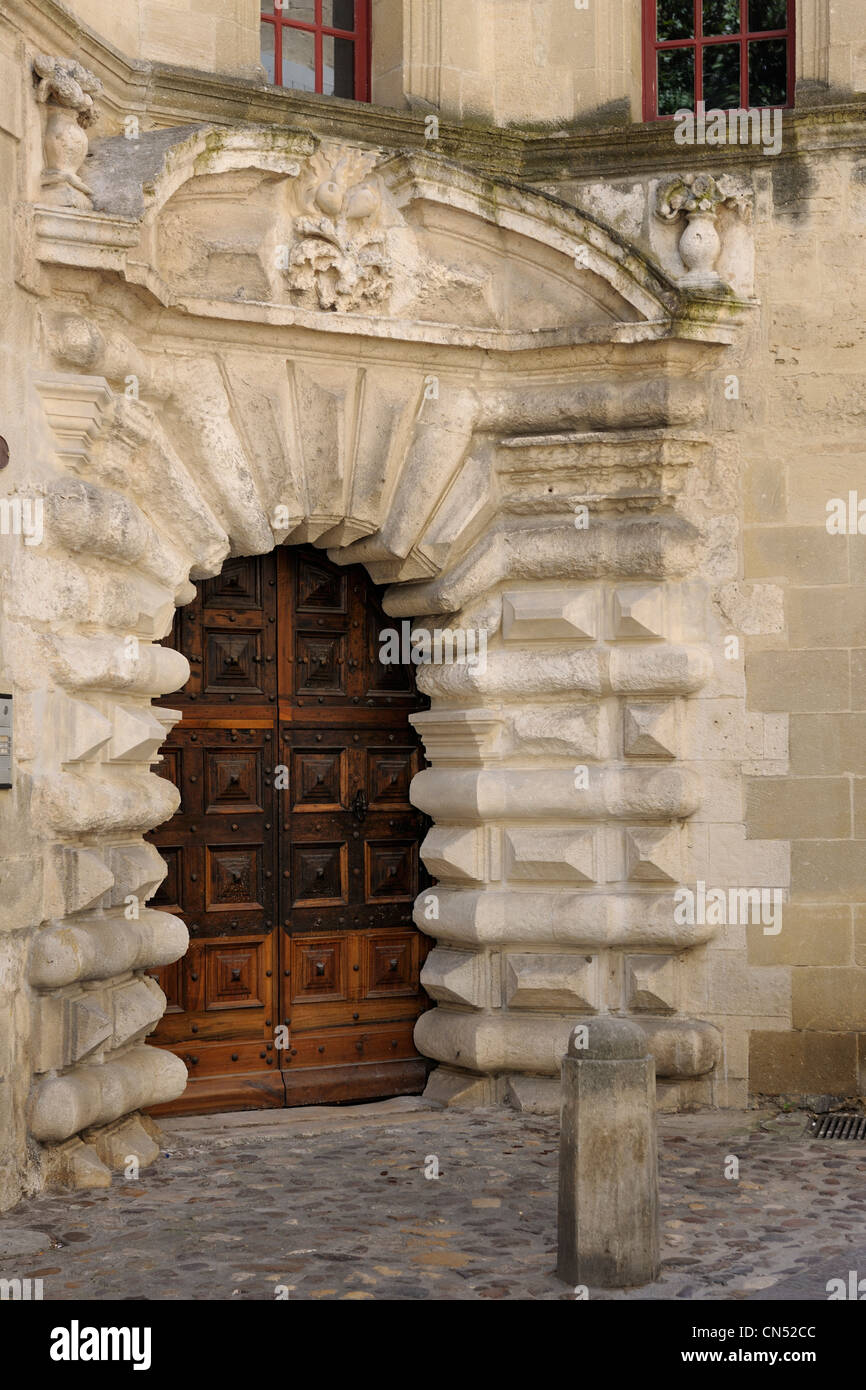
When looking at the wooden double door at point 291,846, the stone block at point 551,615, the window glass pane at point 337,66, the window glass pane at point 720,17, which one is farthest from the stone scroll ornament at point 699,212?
the wooden double door at point 291,846

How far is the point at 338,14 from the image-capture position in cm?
759

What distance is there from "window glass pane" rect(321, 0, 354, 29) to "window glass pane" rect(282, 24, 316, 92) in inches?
5.0

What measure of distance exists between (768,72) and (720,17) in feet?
1.19

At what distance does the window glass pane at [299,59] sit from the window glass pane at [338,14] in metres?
0.13

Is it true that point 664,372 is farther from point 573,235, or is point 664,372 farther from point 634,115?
point 634,115

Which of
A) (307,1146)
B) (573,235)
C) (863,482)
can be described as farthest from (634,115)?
(307,1146)

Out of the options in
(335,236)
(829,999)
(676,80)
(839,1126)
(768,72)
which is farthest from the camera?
(676,80)

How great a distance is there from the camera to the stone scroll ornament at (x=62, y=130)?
233 inches

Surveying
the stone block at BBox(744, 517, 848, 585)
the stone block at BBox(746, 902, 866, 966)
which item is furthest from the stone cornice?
the stone block at BBox(746, 902, 866, 966)

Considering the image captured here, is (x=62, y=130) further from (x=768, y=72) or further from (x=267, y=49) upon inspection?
(x=768, y=72)

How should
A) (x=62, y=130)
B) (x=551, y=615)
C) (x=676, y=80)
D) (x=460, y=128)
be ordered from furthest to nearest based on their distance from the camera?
(x=676, y=80) → (x=460, y=128) → (x=551, y=615) → (x=62, y=130)

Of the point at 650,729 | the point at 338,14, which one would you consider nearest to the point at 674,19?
the point at 338,14

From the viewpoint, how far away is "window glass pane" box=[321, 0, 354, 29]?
7547 mm

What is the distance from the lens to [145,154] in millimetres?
6227
